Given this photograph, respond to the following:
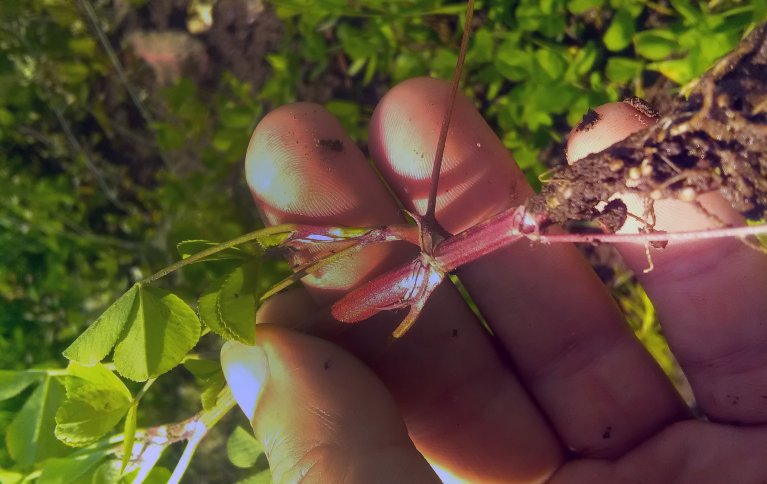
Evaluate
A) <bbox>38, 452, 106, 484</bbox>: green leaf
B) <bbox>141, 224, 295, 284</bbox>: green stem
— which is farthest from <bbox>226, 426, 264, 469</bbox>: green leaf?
<bbox>141, 224, 295, 284</bbox>: green stem

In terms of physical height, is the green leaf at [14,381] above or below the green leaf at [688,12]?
below

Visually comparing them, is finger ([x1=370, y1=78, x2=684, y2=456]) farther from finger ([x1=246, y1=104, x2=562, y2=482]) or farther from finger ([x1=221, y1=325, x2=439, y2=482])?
finger ([x1=221, y1=325, x2=439, y2=482])

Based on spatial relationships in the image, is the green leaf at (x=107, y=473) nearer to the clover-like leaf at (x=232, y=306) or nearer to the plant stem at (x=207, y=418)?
the plant stem at (x=207, y=418)

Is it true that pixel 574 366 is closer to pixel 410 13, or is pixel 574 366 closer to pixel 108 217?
pixel 410 13

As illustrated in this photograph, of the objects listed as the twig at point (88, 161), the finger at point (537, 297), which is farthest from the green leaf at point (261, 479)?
the twig at point (88, 161)

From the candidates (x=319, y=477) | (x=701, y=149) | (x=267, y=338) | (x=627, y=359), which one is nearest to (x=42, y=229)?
(x=267, y=338)

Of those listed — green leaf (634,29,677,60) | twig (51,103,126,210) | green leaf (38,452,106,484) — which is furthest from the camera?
twig (51,103,126,210)

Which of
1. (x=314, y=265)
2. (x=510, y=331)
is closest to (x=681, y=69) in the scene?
(x=510, y=331)
